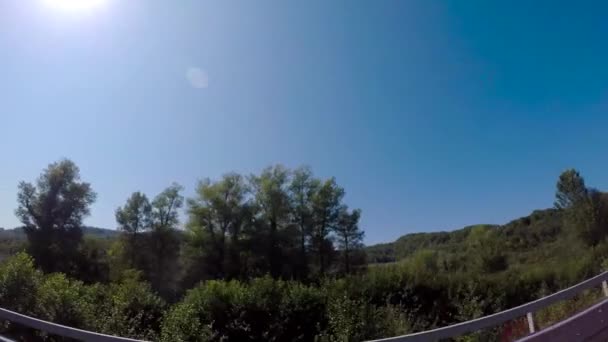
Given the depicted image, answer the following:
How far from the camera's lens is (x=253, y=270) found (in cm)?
3938

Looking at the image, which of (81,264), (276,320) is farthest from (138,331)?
(81,264)

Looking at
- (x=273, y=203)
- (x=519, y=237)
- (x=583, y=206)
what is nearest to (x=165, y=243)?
(x=273, y=203)

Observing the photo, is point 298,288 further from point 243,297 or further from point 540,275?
point 540,275

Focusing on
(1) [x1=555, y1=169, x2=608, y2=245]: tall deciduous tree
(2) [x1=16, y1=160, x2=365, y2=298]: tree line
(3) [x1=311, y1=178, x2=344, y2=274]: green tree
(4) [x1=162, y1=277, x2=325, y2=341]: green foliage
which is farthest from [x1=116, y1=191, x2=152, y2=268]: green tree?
(1) [x1=555, y1=169, x2=608, y2=245]: tall deciduous tree

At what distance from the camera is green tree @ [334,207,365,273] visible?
153 ft

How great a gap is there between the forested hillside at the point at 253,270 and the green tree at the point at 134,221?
0.40ft

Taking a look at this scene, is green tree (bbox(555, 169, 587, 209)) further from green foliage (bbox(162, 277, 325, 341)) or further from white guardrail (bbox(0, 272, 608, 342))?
white guardrail (bbox(0, 272, 608, 342))

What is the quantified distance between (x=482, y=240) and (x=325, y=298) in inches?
2023

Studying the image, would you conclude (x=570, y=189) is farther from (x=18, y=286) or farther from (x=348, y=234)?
(x=18, y=286)

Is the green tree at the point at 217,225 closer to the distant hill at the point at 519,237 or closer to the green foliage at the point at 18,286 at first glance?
the distant hill at the point at 519,237

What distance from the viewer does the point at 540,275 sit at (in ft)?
85.3

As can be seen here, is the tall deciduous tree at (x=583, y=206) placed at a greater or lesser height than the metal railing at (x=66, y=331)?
greater

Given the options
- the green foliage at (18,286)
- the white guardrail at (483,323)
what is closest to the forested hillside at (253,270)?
the green foliage at (18,286)

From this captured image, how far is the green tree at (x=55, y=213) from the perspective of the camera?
3086 centimetres
